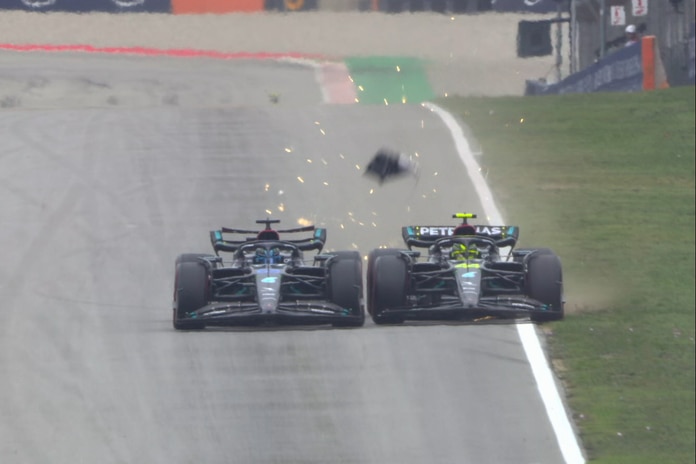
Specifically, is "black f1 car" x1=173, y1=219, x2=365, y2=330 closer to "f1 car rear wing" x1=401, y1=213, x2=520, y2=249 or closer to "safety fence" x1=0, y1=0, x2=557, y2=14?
"f1 car rear wing" x1=401, y1=213, x2=520, y2=249

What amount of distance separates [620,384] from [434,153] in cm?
973

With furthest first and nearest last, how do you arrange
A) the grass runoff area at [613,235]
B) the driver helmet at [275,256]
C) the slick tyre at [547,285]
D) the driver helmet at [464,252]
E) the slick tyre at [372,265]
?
the grass runoff area at [613,235] → the driver helmet at [275,256] → the driver helmet at [464,252] → the slick tyre at [372,265] → the slick tyre at [547,285]

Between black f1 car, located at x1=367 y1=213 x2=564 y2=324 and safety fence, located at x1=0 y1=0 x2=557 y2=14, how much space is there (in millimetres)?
10262

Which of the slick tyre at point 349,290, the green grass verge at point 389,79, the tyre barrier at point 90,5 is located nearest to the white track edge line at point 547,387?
the green grass verge at point 389,79

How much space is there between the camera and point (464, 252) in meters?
17.2

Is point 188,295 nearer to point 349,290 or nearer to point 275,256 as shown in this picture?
point 275,256

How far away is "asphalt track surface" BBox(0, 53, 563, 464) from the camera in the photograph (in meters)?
18.7

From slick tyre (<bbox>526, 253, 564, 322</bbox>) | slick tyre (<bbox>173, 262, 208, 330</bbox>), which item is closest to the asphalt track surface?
slick tyre (<bbox>173, 262, 208, 330</bbox>)

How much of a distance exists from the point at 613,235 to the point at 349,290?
11.8m

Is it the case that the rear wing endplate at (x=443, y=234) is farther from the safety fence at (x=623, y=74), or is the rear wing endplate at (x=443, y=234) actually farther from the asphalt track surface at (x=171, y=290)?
the safety fence at (x=623, y=74)

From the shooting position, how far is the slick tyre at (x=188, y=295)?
16.6 meters

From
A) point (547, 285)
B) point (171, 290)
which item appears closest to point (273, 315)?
point (547, 285)

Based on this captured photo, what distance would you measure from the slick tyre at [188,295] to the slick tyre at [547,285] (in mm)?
3443

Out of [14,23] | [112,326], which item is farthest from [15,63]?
[112,326]
